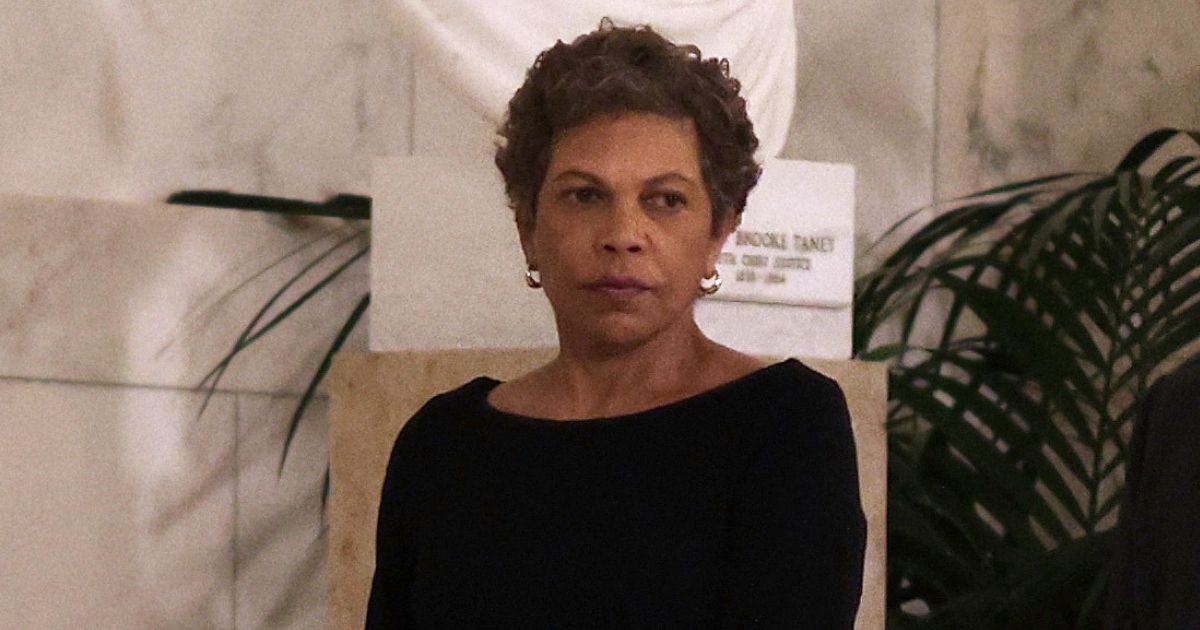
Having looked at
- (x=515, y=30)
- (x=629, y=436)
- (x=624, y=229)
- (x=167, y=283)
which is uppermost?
(x=515, y=30)

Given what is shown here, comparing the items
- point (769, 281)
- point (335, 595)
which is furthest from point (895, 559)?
point (335, 595)

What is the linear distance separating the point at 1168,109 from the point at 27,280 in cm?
295

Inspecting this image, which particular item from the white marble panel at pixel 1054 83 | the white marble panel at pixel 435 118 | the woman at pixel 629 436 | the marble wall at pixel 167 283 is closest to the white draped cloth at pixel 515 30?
the marble wall at pixel 167 283

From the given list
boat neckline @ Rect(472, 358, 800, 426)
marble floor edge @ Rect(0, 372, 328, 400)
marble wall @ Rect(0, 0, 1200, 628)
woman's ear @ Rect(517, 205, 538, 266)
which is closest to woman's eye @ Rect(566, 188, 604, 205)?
woman's ear @ Rect(517, 205, 538, 266)

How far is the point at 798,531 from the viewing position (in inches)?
86.3

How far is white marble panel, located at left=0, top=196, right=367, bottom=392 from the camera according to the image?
4480 mm

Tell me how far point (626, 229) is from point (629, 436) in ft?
0.76

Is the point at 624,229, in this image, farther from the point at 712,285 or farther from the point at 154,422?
the point at 154,422

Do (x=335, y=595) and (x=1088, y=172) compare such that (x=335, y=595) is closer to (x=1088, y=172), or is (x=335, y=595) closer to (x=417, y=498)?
(x=417, y=498)

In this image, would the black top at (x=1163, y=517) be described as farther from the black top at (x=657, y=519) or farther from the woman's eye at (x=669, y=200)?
the woman's eye at (x=669, y=200)

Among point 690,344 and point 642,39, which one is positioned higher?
point 642,39

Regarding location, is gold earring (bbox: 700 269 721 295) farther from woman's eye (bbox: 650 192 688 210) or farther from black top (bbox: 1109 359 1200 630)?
black top (bbox: 1109 359 1200 630)

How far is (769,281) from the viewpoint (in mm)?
3645

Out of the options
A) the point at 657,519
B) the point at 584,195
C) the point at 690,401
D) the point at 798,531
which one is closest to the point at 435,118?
the point at 584,195
